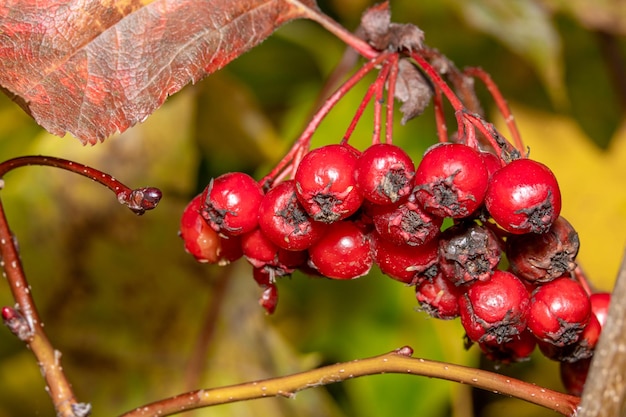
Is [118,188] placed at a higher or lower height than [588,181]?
lower

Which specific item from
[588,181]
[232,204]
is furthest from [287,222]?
[588,181]

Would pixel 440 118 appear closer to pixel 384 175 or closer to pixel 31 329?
pixel 384 175

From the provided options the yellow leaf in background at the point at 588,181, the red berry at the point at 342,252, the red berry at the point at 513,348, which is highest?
the yellow leaf in background at the point at 588,181

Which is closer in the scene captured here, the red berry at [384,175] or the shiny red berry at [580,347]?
the red berry at [384,175]

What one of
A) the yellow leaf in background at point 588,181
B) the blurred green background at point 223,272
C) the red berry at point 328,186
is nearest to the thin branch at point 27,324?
the red berry at point 328,186

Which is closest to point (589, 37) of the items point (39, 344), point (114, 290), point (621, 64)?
point (621, 64)

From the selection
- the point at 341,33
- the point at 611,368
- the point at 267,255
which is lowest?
the point at 611,368

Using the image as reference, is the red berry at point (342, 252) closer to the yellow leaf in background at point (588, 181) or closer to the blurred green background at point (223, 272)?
the blurred green background at point (223, 272)
